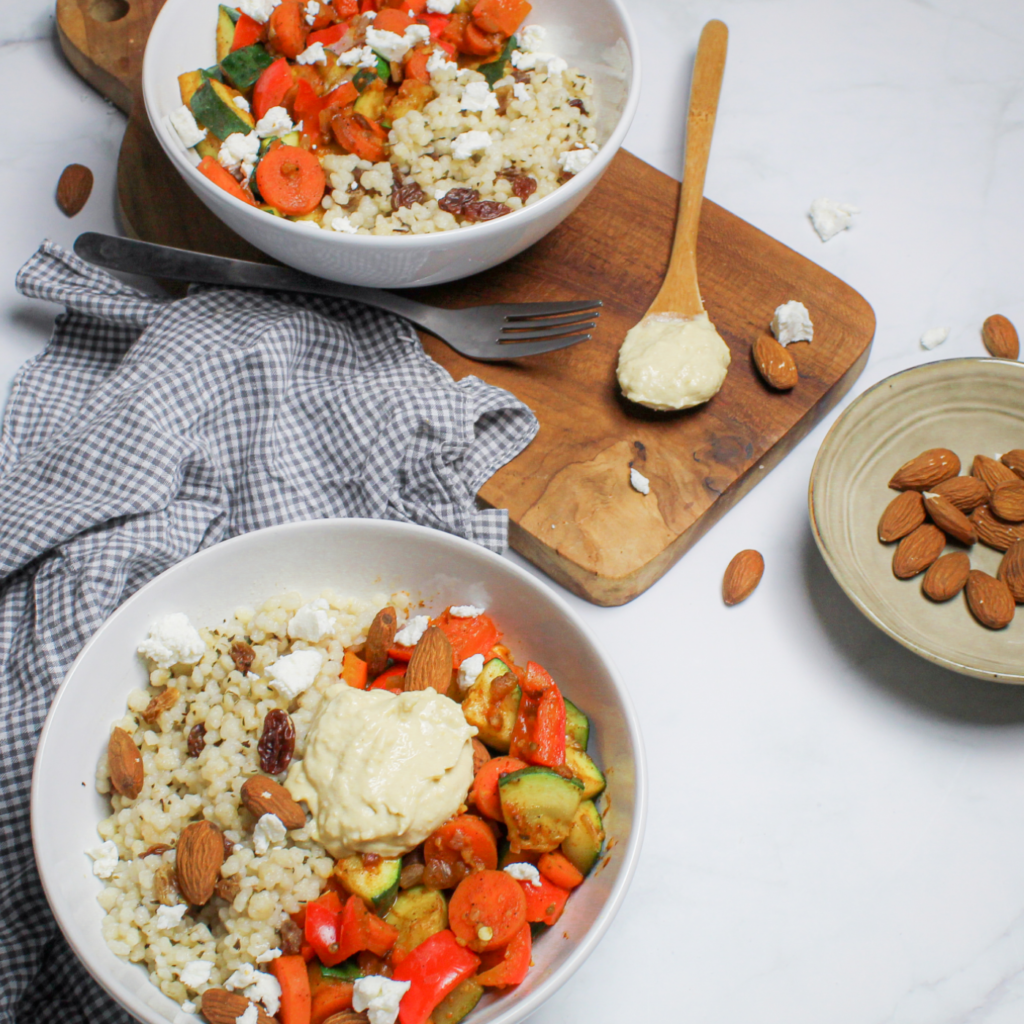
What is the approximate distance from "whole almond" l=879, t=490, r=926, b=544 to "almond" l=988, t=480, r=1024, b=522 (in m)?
0.12

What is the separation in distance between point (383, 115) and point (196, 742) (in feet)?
3.38

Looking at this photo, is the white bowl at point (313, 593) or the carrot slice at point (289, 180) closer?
the white bowl at point (313, 593)

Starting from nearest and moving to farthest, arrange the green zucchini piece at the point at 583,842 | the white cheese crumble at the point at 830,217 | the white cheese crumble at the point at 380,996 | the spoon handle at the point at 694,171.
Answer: the white cheese crumble at the point at 380,996 → the green zucchini piece at the point at 583,842 → the spoon handle at the point at 694,171 → the white cheese crumble at the point at 830,217

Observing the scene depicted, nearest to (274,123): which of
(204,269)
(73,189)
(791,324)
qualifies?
(204,269)

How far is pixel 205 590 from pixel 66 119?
3.76ft

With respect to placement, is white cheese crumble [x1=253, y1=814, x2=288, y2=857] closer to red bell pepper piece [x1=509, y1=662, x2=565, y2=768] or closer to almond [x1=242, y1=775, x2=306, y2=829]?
almond [x1=242, y1=775, x2=306, y2=829]

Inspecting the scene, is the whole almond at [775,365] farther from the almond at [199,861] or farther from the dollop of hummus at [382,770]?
the almond at [199,861]

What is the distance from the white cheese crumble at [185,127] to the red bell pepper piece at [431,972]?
1211 millimetres

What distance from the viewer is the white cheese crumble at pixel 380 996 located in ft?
3.45

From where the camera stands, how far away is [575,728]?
128 cm

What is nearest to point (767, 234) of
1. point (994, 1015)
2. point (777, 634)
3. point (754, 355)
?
point (754, 355)

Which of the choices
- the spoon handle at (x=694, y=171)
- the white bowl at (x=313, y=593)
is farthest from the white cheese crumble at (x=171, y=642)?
the spoon handle at (x=694, y=171)

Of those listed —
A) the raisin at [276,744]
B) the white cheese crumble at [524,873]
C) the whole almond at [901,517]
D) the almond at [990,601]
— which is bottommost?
the raisin at [276,744]

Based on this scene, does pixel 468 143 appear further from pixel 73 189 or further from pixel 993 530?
pixel 993 530
